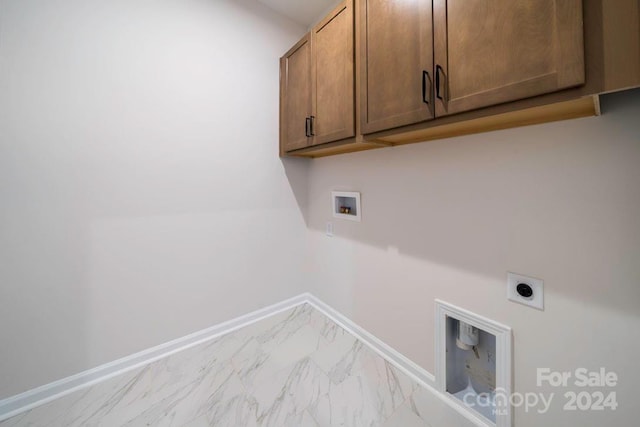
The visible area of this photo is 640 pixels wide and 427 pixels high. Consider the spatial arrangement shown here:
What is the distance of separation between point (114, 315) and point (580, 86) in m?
2.41

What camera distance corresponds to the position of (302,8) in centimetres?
197

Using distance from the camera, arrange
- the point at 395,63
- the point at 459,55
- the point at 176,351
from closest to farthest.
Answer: the point at 459,55 → the point at 395,63 → the point at 176,351

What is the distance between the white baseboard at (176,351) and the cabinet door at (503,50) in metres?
1.46

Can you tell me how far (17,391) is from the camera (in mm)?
1234

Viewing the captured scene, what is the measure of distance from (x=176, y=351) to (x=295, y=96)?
82.7 inches

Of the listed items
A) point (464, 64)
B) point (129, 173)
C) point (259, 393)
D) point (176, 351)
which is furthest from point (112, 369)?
point (464, 64)

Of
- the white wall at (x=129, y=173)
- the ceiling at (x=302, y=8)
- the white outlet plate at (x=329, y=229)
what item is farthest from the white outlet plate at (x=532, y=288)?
the ceiling at (x=302, y=8)

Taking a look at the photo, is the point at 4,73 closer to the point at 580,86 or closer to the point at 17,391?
the point at 17,391

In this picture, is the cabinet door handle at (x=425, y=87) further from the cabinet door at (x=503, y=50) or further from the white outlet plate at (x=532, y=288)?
the white outlet plate at (x=532, y=288)

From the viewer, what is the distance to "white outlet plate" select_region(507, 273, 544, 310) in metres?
0.97

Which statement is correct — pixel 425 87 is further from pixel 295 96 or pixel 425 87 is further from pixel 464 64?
pixel 295 96

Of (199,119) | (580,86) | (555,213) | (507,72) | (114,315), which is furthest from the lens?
(199,119)

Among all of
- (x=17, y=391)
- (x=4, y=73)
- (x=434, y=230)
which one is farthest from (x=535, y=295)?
(x=4, y=73)

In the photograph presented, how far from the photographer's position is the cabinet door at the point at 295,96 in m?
1.71
